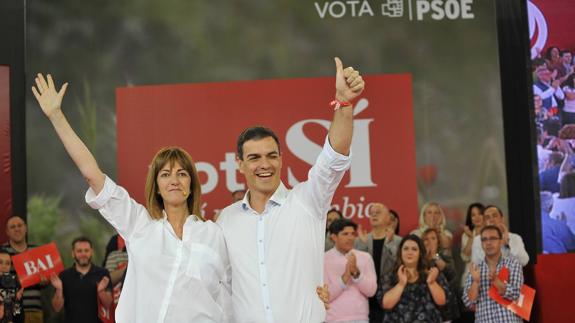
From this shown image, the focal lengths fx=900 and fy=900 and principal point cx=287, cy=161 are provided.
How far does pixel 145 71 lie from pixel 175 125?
725 millimetres

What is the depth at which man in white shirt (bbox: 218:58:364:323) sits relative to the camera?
3438mm

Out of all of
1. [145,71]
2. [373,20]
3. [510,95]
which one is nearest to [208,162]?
[145,71]

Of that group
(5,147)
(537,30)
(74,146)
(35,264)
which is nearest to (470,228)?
(537,30)

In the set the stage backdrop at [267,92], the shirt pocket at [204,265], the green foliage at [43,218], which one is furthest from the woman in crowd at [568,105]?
the shirt pocket at [204,265]

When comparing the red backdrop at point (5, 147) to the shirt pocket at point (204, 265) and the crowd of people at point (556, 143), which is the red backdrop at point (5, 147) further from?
the shirt pocket at point (204, 265)

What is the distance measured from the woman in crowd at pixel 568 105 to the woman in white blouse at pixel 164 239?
673 cm

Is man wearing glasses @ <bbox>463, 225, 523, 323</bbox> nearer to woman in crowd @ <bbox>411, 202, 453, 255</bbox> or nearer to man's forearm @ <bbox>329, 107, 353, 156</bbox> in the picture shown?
woman in crowd @ <bbox>411, 202, 453, 255</bbox>

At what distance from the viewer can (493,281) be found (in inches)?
280

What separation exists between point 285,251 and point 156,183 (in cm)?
Answer: 60

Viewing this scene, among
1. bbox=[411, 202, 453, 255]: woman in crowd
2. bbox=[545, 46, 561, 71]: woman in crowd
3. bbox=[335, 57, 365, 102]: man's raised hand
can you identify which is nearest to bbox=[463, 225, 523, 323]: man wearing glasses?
bbox=[411, 202, 453, 255]: woman in crowd

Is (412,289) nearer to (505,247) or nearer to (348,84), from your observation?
(505,247)

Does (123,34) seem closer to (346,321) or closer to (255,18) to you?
(255,18)

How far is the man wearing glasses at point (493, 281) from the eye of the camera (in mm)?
7066

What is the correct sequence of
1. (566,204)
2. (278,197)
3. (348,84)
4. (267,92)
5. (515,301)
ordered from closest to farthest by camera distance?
(348,84) → (278,197) → (515,301) → (566,204) → (267,92)
